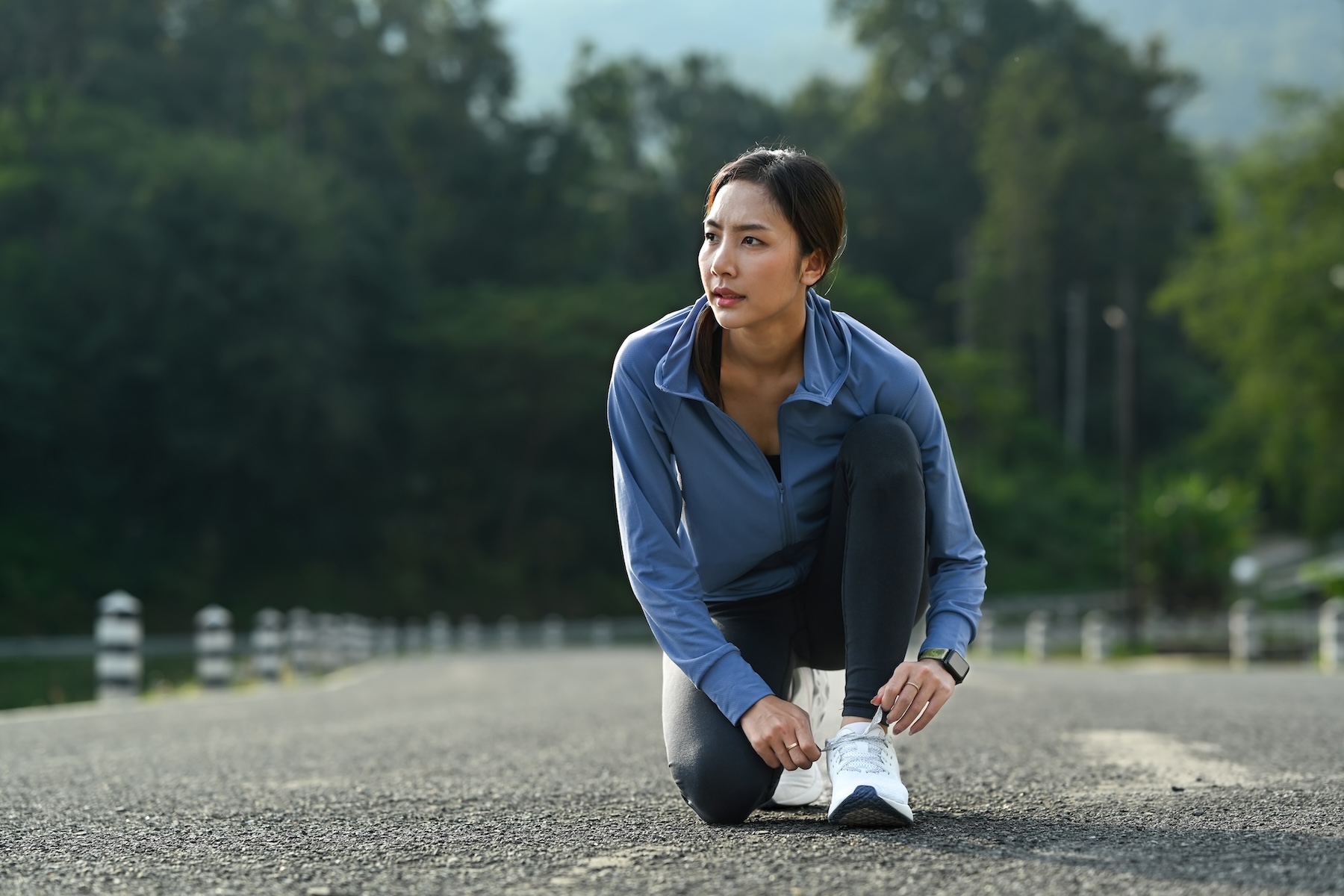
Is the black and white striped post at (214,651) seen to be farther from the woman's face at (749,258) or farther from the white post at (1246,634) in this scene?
the white post at (1246,634)

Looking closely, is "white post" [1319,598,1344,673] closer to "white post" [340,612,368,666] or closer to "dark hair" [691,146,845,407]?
"white post" [340,612,368,666]

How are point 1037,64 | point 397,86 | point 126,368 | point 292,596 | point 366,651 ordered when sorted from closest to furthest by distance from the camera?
point 366,651 < point 126,368 < point 292,596 < point 397,86 < point 1037,64

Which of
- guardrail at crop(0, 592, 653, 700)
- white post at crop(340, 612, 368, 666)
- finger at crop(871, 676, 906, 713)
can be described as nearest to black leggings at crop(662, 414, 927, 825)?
finger at crop(871, 676, 906, 713)

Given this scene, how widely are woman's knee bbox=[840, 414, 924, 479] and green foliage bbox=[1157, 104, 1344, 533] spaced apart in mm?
26416

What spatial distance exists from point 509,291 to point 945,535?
Result: 45029 mm

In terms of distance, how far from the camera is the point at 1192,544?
1075 inches

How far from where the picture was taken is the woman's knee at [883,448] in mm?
3184

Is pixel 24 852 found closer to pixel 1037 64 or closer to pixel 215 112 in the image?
pixel 215 112

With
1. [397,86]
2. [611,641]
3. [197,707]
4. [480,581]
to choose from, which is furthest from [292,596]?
[197,707]

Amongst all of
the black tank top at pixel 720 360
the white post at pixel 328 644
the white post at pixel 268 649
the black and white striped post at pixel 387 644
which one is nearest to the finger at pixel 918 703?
the black tank top at pixel 720 360

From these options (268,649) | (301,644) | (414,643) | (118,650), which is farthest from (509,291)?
(118,650)

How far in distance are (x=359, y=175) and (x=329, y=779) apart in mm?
50153

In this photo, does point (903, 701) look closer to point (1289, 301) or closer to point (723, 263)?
point (723, 263)

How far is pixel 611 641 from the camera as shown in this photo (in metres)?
38.0
